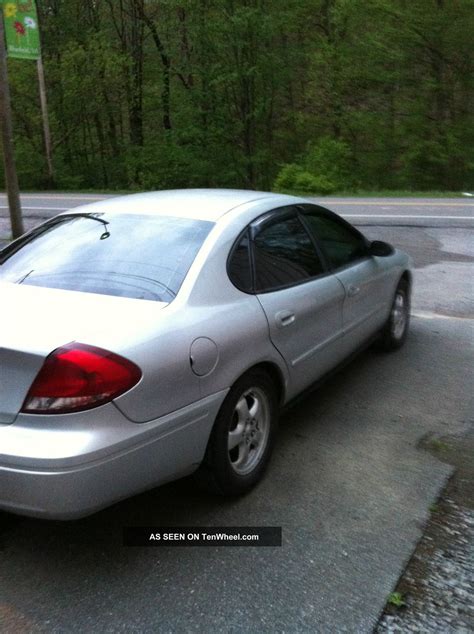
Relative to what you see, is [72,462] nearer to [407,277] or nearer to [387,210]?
[407,277]

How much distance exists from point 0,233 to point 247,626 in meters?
11.8

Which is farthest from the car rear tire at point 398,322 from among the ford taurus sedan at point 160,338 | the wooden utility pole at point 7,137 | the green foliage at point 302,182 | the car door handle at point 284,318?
the green foliage at point 302,182

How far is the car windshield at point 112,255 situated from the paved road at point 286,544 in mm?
1094

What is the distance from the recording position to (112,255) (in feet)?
10.7

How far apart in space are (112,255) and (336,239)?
1.80 metres

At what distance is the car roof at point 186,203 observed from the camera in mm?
3584

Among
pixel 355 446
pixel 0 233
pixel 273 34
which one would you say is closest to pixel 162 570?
pixel 355 446

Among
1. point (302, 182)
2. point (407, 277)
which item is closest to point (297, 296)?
point (407, 277)

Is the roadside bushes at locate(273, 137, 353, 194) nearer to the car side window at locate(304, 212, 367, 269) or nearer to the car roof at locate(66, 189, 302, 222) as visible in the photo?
the car side window at locate(304, 212, 367, 269)

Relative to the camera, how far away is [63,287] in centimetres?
308

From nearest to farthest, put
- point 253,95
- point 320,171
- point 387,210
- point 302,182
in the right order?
point 387,210 < point 302,182 < point 320,171 < point 253,95

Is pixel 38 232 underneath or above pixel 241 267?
above

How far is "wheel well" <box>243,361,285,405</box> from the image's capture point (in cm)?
334

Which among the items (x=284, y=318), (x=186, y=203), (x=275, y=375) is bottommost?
(x=275, y=375)
